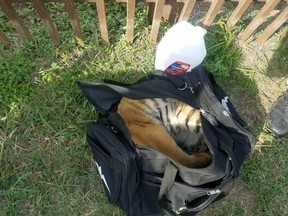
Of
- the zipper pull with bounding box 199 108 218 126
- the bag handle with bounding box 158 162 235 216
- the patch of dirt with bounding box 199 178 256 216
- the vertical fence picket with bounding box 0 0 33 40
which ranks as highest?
the vertical fence picket with bounding box 0 0 33 40

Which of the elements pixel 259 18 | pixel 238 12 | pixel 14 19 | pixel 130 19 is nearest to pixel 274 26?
pixel 259 18

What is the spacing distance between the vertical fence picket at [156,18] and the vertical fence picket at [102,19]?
12.7 inches

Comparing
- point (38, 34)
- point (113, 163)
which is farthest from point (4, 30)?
point (113, 163)

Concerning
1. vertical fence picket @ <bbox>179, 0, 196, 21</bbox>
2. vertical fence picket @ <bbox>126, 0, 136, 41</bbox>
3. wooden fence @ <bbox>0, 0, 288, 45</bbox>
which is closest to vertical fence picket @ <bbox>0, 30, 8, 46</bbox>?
wooden fence @ <bbox>0, 0, 288, 45</bbox>

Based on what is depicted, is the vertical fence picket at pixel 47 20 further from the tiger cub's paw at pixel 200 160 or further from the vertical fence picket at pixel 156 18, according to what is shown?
the tiger cub's paw at pixel 200 160

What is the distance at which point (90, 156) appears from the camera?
2.39m

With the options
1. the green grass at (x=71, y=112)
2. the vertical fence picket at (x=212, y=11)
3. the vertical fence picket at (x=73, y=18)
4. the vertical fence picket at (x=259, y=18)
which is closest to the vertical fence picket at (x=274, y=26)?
the vertical fence picket at (x=259, y=18)

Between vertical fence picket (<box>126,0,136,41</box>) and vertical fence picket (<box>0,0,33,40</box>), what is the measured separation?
0.67 m

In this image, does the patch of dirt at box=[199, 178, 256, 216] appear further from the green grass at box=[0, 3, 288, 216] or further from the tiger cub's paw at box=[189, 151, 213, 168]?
the tiger cub's paw at box=[189, 151, 213, 168]

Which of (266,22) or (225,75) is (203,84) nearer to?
(225,75)

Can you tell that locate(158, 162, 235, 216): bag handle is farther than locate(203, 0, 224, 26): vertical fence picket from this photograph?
No

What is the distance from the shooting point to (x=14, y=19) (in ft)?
7.25

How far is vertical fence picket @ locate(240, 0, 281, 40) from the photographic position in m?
2.29

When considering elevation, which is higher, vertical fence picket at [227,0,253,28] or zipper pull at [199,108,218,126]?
vertical fence picket at [227,0,253,28]
